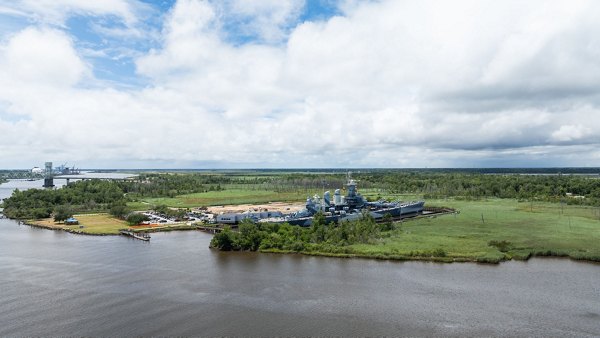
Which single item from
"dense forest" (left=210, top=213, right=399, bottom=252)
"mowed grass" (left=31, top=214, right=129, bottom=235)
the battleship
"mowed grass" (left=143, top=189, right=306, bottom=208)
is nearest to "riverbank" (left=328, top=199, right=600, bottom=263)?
"dense forest" (left=210, top=213, right=399, bottom=252)

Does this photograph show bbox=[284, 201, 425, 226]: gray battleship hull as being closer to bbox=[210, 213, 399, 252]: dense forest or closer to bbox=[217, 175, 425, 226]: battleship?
bbox=[217, 175, 425, 226]: battleship

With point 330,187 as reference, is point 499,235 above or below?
below

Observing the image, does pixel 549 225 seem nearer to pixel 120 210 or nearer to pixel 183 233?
pixel 183 233

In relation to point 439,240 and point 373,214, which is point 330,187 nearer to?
point 373,214

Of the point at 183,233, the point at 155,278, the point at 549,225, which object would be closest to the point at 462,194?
the point at 549,225

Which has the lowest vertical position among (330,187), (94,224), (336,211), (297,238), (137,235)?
(137,235)

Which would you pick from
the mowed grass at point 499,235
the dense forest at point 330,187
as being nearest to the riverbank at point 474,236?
the mowed grass at point 499,235

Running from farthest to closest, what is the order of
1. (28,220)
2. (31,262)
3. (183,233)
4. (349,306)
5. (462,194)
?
1. (462,194)
2. (28,220)
3. (183,233)
4. (31,262)
5. (349,306)

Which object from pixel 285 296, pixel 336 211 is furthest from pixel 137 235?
pixel 285 296
